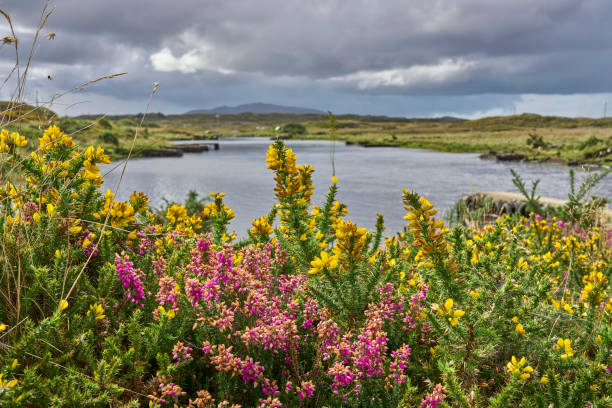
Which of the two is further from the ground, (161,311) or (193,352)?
(161,311)

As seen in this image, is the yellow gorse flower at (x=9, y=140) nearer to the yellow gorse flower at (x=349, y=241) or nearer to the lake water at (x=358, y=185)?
the yellow gorse flower at (x=349, y=241)

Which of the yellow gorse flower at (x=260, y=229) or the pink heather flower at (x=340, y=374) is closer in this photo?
the pink heather flower at (x=340, y=374)

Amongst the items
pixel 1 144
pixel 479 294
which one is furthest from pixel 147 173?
pixel 479 294

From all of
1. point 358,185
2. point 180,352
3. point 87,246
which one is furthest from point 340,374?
point 358,185

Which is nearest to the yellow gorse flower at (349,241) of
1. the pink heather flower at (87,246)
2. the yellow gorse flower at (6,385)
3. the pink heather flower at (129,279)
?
the pink heather flower at (129,279)

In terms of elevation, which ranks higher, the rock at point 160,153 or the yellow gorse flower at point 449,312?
the rock at point 160,153

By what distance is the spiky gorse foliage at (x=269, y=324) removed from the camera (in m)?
1.68

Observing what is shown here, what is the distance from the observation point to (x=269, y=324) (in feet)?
6.14

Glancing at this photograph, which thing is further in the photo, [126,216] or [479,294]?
[126,216]

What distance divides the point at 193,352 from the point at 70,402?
0.59 m

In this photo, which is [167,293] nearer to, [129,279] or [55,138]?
[129,279]

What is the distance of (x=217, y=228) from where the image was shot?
303 cm

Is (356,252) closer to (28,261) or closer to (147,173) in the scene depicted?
(28,261)

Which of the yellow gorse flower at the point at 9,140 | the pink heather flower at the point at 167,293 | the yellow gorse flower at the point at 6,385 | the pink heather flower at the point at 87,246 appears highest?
the yellow gorse flower at the point at 9,140
